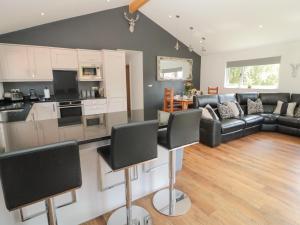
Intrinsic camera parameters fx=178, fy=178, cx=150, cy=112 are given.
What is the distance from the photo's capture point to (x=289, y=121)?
4.18 meters

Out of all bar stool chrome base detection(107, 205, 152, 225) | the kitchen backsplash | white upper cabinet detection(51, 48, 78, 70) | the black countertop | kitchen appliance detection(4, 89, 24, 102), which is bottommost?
bar stool chrome base detection(107, 205, 152, 225)

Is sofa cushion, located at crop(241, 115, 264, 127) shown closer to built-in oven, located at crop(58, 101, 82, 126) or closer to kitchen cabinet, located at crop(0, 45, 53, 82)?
built-in oven, located at crop(58, 101, 82, 126)

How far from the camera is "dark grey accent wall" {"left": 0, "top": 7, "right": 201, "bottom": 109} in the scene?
13.8 feet

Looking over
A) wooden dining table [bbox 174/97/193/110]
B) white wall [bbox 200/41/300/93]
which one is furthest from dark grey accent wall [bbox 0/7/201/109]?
wooden dining table [bbox 174/97/193/110]

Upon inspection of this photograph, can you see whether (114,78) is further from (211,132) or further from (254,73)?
(254,73)

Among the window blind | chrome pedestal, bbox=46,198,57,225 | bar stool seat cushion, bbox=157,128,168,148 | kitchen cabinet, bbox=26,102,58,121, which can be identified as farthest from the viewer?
the window blind

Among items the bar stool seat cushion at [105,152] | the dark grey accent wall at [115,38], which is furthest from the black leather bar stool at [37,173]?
the dark grey accent wall at [115,38]

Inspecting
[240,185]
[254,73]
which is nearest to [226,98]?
[254,73]

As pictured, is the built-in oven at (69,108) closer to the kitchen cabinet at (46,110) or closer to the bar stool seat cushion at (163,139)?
the kitchen cabinet at (46,110)

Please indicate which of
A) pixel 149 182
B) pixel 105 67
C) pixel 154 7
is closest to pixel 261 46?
pixel 154 7

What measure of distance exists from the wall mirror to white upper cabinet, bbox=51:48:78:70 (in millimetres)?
2777

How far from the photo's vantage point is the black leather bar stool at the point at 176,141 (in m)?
1.68

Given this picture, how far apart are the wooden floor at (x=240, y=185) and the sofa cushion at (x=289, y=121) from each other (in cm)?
60

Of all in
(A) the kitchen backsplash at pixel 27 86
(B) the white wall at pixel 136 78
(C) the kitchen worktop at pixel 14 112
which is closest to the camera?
(C) the kitchen worktop at pixel 14 112
